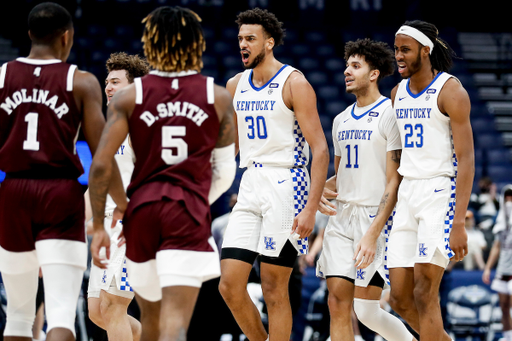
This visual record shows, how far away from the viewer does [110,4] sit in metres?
16.0

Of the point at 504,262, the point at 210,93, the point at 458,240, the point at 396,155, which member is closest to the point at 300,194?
the point at 396,155

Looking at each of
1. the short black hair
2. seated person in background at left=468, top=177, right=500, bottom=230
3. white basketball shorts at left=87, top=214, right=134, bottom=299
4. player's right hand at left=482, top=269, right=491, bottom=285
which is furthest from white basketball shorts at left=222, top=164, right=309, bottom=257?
seated person in background at left=468, top=177, right=500, bottom=230

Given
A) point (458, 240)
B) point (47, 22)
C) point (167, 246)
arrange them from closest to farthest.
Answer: point (167, 246) < point (47, 22) < point (458, 240)

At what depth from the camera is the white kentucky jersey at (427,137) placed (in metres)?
5.09

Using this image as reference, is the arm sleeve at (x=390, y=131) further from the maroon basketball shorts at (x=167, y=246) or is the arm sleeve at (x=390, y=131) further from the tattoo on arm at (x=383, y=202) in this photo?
the maroon basketball shorts at (x=167, y=246)

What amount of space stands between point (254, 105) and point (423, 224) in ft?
5.18

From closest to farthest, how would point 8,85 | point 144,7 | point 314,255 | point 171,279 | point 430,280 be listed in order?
point 171,279 → point 8,85 → point 430,280 → point 314,255 → point 144,7

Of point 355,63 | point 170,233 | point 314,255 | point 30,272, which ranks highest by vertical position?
point 355,63

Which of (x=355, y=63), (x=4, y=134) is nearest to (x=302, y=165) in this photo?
(x=355, y=63)

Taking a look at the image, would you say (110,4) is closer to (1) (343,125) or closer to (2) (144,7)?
(2) (144,7)

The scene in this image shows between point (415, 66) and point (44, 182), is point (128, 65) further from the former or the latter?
point (415, 66)

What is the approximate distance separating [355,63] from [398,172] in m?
1.07

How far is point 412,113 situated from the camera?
5.18 metres

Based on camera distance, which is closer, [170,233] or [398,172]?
[170,233]
